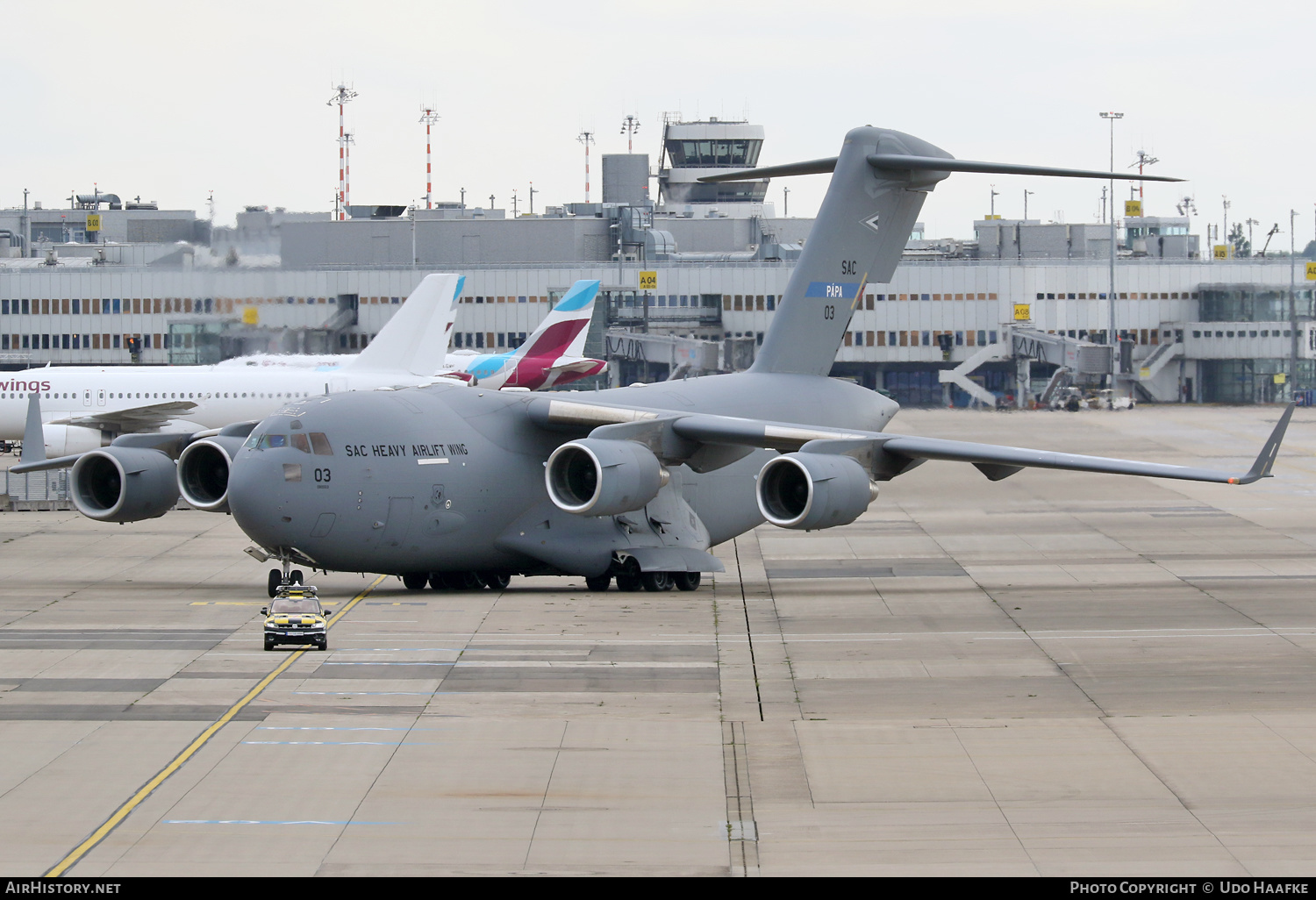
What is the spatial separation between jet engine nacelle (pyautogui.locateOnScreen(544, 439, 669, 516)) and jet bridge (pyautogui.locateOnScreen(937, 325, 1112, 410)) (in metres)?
78.4

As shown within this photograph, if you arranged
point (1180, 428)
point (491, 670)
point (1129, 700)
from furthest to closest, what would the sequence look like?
point (1180, 428)
point (491, 670)
point (1129, 700)

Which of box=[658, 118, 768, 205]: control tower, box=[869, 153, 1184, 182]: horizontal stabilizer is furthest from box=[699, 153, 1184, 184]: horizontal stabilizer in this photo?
box=[658, 118, 768, 205]: control tower

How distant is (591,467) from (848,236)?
913 cm

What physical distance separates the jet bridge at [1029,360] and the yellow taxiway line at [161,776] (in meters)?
85.5

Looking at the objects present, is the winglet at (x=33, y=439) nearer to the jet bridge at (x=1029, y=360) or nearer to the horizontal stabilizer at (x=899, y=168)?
the horizontal stabilizer at (x=899, y=168)

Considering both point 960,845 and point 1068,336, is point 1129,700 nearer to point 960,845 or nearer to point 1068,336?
point 960,845

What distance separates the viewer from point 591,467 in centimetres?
2945

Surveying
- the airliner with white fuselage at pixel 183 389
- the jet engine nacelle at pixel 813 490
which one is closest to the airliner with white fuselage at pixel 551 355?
the airliner with white fuselage at pixel 183 389

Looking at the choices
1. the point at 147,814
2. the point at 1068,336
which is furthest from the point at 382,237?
the point at 147,814

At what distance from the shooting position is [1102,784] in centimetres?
1614

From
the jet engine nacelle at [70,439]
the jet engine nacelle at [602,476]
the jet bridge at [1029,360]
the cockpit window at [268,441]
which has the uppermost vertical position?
the jet bridge at [1029,360]

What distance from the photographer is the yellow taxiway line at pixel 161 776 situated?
44.8 ft

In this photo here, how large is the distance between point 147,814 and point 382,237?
90755mm

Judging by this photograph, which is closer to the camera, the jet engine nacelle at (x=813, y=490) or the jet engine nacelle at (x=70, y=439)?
the jet engine nacelle at (x=813, y=490)
